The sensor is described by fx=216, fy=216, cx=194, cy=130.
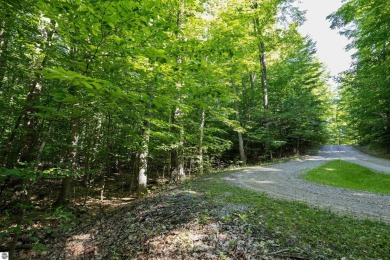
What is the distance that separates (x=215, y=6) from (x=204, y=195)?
1060cm

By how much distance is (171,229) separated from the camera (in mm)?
4375

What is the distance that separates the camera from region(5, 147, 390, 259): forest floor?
3.61 m

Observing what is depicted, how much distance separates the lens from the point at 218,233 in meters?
4.04

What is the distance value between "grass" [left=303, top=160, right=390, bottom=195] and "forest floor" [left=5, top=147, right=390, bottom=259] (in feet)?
17.2

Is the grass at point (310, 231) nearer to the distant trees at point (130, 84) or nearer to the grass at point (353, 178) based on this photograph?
the distant trees at point (130, 84)

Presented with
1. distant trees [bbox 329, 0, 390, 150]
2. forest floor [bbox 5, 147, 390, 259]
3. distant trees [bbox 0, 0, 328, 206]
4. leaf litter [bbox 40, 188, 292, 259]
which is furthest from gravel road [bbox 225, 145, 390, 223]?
distant trees [bbox 329, 0, 390, 150]

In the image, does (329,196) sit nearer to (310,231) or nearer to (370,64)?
(310,231)

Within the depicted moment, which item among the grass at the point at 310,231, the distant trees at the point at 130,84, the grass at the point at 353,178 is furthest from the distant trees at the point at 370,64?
the grass at the point at 310,231

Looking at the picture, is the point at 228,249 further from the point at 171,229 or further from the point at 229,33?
the point at 229,33

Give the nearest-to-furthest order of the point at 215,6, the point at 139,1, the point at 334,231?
the point at 139,1, the point at 334,231, the point at 215,6

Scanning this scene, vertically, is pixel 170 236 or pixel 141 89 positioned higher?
pixel 141 89

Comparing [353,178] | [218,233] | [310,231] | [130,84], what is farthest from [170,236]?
[353,178]

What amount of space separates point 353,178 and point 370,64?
7.64 meters

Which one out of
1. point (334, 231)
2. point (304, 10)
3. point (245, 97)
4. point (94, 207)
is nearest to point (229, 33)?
point (334, 231)
